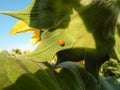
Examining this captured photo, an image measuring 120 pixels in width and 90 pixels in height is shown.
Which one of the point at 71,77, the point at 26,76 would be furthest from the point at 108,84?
the point at 26,76

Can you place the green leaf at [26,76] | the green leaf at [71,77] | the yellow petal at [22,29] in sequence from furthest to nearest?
the yellow petal at [22,29], the green leaf at [71,77], the green leaf at [26,76]

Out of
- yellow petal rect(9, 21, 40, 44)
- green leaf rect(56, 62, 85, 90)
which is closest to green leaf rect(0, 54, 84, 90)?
green leaf rect(56, 62, 85, 90)

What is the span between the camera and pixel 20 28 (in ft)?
4.46

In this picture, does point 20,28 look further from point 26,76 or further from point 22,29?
point 26,76

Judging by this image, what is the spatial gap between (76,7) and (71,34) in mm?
84

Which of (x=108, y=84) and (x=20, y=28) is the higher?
(x=20, y=28)

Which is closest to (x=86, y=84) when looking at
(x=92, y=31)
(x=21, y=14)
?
(x=92, y=31)

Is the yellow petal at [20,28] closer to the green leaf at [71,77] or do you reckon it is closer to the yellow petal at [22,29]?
the yellow petal at [22,29]

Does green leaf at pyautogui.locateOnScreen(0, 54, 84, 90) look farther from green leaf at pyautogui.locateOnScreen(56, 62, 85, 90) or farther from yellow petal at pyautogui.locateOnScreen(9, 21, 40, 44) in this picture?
yellow petal at pyautogui.locateOnScreen(9, 21, 40, 44)

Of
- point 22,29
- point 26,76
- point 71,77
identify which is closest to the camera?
point 26,76

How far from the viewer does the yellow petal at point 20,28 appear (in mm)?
1346

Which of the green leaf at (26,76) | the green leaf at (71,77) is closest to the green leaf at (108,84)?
the green leaf at (71,77)

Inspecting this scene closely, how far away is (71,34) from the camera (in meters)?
1.10

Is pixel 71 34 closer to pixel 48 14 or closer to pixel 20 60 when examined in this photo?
pixel 48 14
